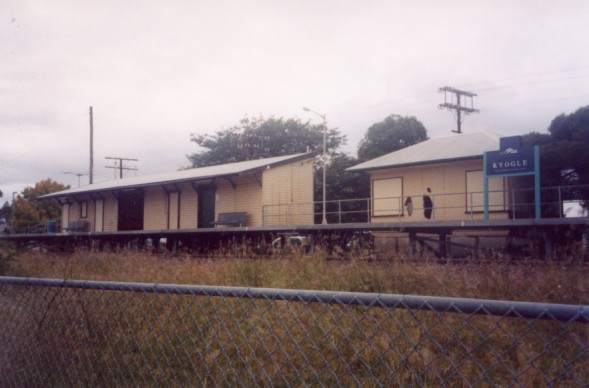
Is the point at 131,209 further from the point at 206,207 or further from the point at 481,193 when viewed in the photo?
the point at 481,193

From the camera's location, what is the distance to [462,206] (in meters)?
19.4

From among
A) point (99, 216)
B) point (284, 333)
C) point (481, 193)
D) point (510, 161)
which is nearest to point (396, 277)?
point (284, 333)

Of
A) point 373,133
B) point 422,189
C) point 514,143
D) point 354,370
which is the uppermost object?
point 373,133

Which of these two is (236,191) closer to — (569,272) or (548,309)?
(569,272)

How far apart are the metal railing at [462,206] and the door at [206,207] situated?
340 cm

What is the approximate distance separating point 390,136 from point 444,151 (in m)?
20.2

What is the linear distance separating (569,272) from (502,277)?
1106mm

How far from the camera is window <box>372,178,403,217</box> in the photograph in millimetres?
21500

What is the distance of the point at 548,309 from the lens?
160 centimetres


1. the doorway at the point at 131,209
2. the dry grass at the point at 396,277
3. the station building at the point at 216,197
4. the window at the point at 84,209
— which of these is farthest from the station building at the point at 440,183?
the window at the point at 84,209

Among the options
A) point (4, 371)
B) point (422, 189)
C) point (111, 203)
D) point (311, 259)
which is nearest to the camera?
point (4, 371)

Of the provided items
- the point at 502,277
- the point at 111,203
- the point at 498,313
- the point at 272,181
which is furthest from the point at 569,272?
the point at 111,203

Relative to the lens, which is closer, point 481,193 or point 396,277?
point 396,277

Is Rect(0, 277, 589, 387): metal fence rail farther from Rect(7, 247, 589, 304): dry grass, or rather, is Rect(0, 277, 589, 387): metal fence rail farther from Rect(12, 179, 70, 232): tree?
Rect(12, 179, 70, 232): tree
